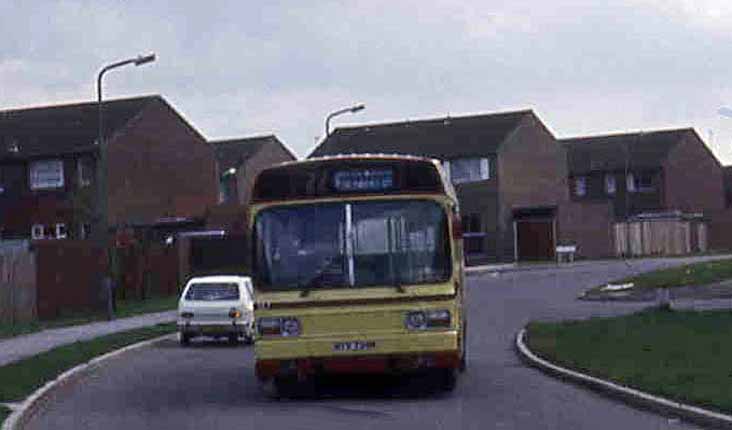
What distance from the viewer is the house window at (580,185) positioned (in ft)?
375

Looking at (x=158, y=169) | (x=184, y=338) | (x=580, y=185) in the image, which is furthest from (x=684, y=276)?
(x=580, y=185)

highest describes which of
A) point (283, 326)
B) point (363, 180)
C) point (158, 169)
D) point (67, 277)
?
point (158, 169)

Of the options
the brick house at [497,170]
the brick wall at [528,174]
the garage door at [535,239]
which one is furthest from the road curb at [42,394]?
the garage door at [535,239]

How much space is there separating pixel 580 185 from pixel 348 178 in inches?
3663

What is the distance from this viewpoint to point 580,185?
114875 millimetres

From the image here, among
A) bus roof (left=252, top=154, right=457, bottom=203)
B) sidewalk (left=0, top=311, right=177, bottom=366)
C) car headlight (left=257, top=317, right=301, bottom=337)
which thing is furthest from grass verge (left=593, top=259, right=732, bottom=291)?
car headlight (left=257, top=317, right=301, bottom=337)

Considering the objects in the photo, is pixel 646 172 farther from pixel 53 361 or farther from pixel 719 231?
pixel 53 361

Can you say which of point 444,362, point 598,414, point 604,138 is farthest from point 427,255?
point 604,138

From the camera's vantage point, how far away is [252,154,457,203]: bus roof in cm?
2273

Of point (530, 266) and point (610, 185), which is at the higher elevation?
point (610, 185)

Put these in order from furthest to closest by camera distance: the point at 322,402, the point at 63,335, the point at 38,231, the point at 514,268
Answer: the point at 514,268
the point at 38,231
the point at 63,335
the point at 322,402

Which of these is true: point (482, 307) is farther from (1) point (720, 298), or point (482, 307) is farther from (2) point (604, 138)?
(2) point (604, 138)

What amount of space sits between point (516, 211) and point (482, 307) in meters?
42.9

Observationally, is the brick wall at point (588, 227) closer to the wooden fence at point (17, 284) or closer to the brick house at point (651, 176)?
the brick house at point (651, 176)
